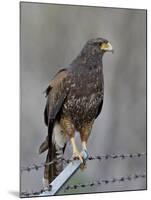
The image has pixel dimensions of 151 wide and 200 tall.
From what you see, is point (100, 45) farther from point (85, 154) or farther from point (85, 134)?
point (85, 154)

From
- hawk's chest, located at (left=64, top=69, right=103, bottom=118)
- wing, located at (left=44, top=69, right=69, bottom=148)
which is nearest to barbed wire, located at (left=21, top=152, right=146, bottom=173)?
wing, located at (left=44, top=69, right=69, bottom=148)

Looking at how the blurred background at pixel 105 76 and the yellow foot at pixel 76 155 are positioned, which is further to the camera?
the yellow foot at pixel 76 155

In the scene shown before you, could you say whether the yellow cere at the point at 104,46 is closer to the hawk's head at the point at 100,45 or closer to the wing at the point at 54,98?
the hawk's head at the point at 100,45

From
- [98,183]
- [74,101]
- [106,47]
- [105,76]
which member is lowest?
[98,183]

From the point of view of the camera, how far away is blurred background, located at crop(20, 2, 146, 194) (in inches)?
129

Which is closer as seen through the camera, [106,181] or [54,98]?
[54,98]

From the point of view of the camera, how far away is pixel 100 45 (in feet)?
11.3

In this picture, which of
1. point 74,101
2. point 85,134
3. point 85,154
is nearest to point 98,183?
point 85,154

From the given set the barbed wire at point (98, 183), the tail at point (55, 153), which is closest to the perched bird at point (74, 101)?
the tail at point (55, 153)

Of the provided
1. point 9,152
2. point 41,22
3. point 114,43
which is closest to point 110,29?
point 114,43

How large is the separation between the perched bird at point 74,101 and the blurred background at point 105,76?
4cm

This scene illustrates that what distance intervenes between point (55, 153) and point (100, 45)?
0.67m

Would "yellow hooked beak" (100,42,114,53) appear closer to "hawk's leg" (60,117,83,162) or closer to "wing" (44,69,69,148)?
"wing" (44,69,69,148)

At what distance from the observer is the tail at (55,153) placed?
3.33 metres
